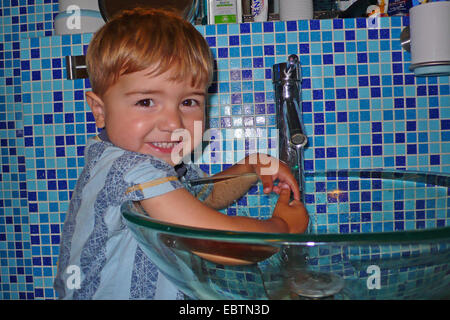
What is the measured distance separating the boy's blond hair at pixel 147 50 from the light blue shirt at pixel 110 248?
0.14 meters

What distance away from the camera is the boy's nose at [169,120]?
63 cm

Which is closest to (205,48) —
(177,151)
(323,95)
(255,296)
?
(177,151)

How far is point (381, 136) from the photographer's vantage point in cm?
83

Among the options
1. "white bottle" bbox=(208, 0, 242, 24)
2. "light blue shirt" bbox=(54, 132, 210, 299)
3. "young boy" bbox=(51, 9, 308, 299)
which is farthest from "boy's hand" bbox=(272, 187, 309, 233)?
"white bottle" bbox=(208, 0, 242, 24)

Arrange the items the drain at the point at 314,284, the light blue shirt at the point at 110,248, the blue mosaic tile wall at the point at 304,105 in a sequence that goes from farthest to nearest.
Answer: the blue mosaic tile wall at the point at 304,105, the light blue shirt at the point at 110,248, the drain at the point at 314,284

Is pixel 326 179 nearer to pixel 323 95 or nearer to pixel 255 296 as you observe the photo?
pixel 323 95

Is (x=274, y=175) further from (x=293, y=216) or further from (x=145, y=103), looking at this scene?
(x=145, y=103)

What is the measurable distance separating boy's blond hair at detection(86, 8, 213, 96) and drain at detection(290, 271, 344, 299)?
354 millimetres

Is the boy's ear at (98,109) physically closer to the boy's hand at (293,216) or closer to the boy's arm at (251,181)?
the boy's arm at (251,181)

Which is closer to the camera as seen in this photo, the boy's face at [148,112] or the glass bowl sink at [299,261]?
the glass bowl sink at [299,261]

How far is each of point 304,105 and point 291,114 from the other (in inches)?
A: 6.8

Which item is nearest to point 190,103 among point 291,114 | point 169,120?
point 169,120

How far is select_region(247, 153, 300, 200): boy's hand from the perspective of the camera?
2.27 feet

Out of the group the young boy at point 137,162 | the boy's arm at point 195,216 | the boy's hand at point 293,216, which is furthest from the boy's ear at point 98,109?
the boy's hand at point 293,216
